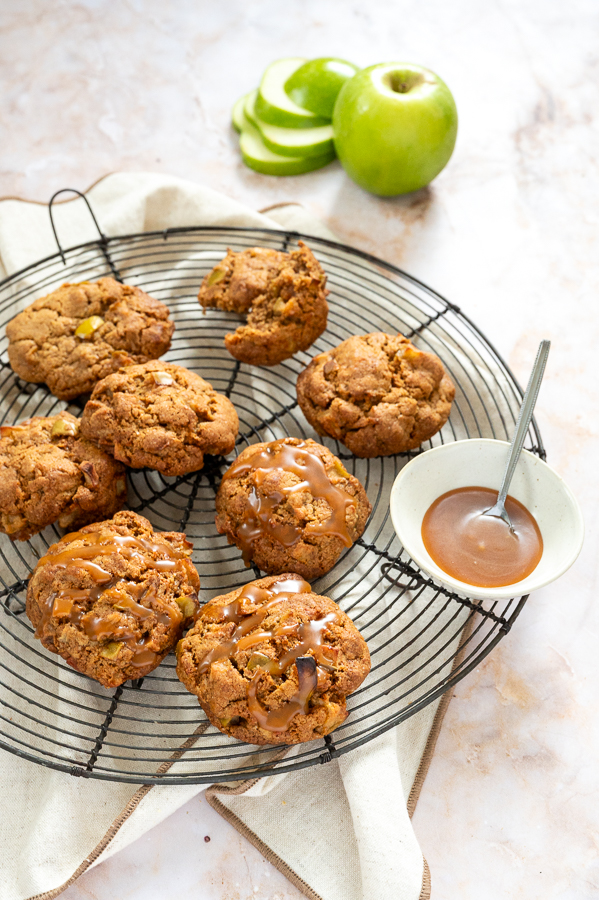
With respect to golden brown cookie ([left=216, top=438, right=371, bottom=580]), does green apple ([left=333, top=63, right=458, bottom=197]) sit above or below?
above

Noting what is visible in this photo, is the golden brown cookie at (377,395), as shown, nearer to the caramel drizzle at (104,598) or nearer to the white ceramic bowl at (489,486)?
the white ceramic bowl at (489,486)

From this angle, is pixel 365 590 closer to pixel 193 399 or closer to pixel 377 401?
pixel 377 401

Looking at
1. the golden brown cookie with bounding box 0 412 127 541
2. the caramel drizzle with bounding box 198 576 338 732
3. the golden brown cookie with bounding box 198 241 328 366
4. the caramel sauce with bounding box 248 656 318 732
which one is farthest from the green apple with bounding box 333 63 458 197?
the caramel sauce with bounding box 248 656 318 732

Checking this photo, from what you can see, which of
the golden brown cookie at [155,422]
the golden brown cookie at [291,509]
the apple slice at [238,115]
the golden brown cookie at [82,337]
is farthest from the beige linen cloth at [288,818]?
the apple slice at [238,115]

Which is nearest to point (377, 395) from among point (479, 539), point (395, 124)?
point (479, 539)

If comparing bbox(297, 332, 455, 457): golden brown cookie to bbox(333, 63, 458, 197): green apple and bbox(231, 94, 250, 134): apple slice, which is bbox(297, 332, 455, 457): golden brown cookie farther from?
bbox(231, 94, 250, 134): apple slice
